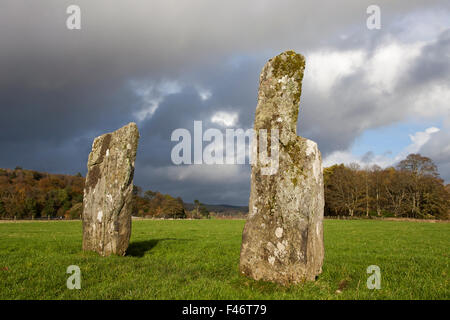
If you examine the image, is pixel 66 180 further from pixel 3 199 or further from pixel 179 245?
pixel 179 245

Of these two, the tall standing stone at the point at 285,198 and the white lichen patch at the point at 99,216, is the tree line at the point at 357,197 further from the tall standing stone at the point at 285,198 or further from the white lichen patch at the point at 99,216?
the tall standing stone at the point at 285,198

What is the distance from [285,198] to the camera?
651 cm

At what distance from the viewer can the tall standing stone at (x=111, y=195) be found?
10.6 meters

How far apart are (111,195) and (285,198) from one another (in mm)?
7222

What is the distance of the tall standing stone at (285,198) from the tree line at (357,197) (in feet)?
200

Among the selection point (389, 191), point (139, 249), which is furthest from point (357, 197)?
point (139, 249)

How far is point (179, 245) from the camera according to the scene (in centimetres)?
1382

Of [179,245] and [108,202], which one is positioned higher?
[108,202]

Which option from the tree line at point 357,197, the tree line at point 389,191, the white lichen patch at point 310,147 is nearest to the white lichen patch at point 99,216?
the white lichen patch at point 310,147

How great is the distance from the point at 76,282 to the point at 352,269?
7.97 metres

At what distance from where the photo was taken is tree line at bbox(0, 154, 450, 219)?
2413 inches

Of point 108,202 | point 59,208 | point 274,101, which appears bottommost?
point 59,208

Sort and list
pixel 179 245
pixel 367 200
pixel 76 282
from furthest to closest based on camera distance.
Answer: pixel 367 200 → pixel 179 245 → pixel 76 282
